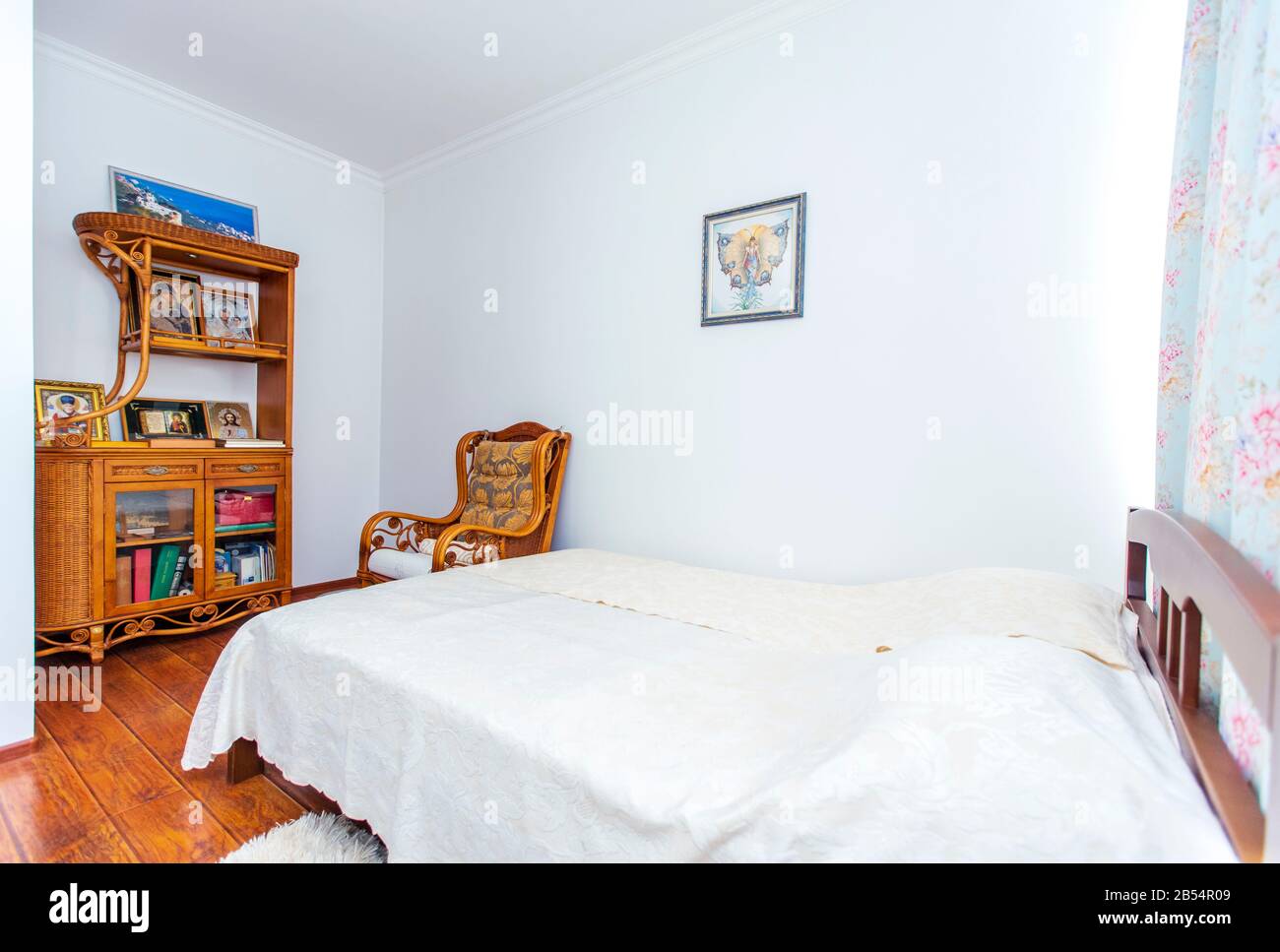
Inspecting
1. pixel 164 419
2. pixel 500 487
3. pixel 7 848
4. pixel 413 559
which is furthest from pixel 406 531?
pixel 7 848

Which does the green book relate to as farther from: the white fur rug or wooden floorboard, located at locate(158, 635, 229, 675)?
the white fur rug

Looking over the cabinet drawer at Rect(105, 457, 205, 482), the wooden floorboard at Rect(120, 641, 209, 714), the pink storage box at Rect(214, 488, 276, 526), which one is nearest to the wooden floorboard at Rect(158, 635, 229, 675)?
the wooden floorboard at Rect(120, 641, 209, 714)

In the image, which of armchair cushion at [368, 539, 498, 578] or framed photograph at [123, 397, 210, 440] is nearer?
armchair cushion at [368, 539, 498, 578]

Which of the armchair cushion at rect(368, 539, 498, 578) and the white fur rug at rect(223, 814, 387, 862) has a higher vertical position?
the armchair cushion at rect(368, 539, 498, 578)

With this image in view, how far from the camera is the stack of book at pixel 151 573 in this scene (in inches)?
117

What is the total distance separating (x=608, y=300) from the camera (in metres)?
3.21

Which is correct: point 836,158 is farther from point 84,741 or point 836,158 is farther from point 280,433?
point 84,741

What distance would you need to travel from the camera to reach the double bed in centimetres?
78

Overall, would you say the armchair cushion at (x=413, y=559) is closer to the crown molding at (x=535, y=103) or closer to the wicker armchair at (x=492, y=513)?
the wicker armchair at (x=492, y=513)

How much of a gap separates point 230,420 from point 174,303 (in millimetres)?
685

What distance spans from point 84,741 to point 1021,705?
288 cm

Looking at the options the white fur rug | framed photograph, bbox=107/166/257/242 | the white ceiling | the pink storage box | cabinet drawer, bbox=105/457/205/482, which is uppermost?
the white ceiling

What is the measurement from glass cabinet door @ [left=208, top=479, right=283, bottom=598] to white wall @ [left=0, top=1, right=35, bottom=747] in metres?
1.15
